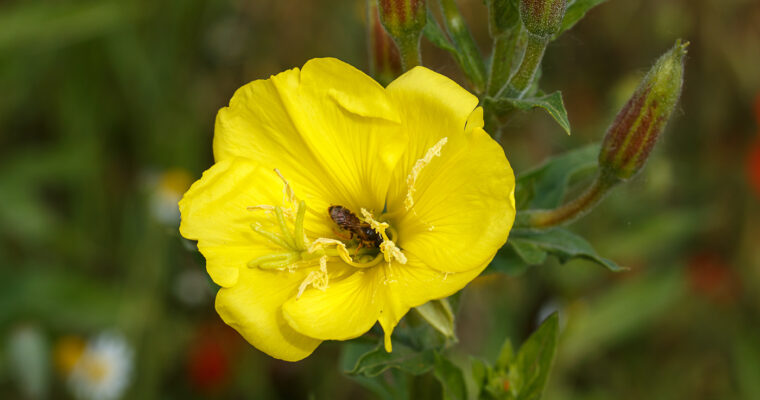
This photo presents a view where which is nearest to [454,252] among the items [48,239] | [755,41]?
[48,239]

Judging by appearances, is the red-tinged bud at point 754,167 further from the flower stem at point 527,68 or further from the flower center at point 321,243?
the flower center at point 321,243

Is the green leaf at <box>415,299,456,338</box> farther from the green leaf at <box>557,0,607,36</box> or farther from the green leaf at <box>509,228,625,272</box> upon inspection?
the green leaf at <box>557,0,607,36</box>

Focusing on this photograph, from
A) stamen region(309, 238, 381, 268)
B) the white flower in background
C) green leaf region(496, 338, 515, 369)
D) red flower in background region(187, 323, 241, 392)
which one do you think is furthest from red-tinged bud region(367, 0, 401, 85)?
the white flower in background

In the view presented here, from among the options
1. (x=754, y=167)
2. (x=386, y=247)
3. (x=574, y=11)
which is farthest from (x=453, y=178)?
(x=754, y=167)

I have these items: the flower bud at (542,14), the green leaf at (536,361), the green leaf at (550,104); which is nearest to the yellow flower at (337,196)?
the green leaf at (550,104)

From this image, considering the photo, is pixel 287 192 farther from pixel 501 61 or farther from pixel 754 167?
pixel 754 167

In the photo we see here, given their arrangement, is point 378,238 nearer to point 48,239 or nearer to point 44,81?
point 48,239
